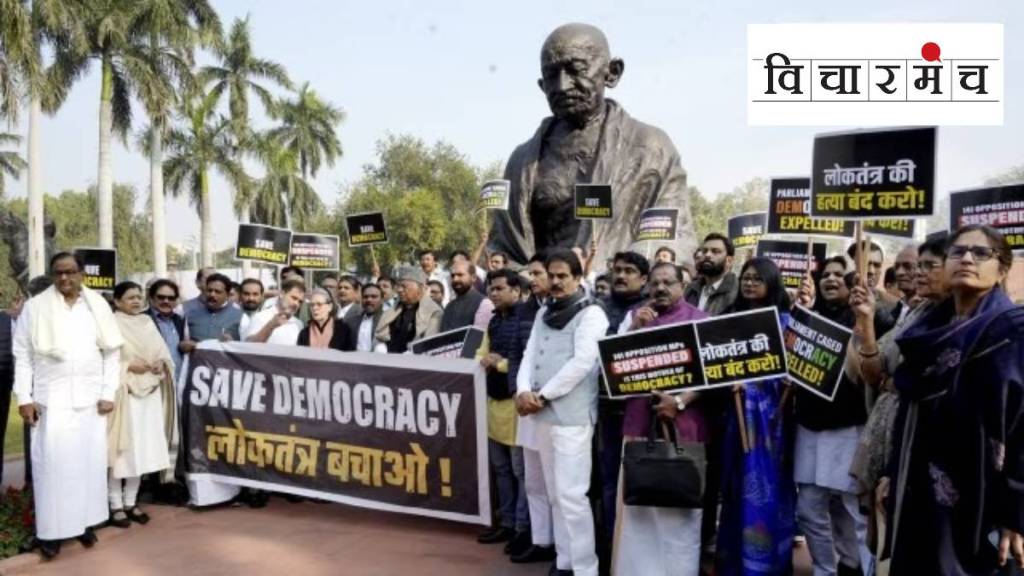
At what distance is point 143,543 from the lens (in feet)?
19.7

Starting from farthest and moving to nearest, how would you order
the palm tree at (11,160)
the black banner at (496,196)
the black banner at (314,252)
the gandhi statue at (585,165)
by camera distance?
the palm tree at (11,160) → the black banner at (314,252) → the black banner at (496,196) → the gandhi statue at (585,165)

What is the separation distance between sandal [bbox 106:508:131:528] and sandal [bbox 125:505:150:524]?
1.7 inches

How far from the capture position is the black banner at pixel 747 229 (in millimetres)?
8602

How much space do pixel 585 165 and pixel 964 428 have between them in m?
6.97

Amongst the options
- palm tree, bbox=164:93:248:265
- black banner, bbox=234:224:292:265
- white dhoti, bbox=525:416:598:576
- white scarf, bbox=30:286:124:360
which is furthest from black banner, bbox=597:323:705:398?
palm tree, bbox=164:93:248:265

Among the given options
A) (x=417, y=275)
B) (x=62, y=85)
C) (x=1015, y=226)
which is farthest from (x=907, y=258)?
(x=62, y=85)

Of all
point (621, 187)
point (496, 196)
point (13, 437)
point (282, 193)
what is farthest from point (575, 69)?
point (282, 193)

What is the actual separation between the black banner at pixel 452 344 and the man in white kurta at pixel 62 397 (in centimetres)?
211

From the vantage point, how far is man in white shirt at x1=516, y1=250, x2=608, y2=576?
4.74m

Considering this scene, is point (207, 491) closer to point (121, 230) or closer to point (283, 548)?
point (283, 548)

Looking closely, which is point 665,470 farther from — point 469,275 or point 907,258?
point 469,275

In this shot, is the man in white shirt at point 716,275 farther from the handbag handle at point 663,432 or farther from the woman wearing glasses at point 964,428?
the woman wearing glasses at point 964,428

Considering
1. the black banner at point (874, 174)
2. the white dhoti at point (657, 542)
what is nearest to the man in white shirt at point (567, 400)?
the white dhoti at point (657, 542)

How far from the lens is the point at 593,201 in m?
8.64
